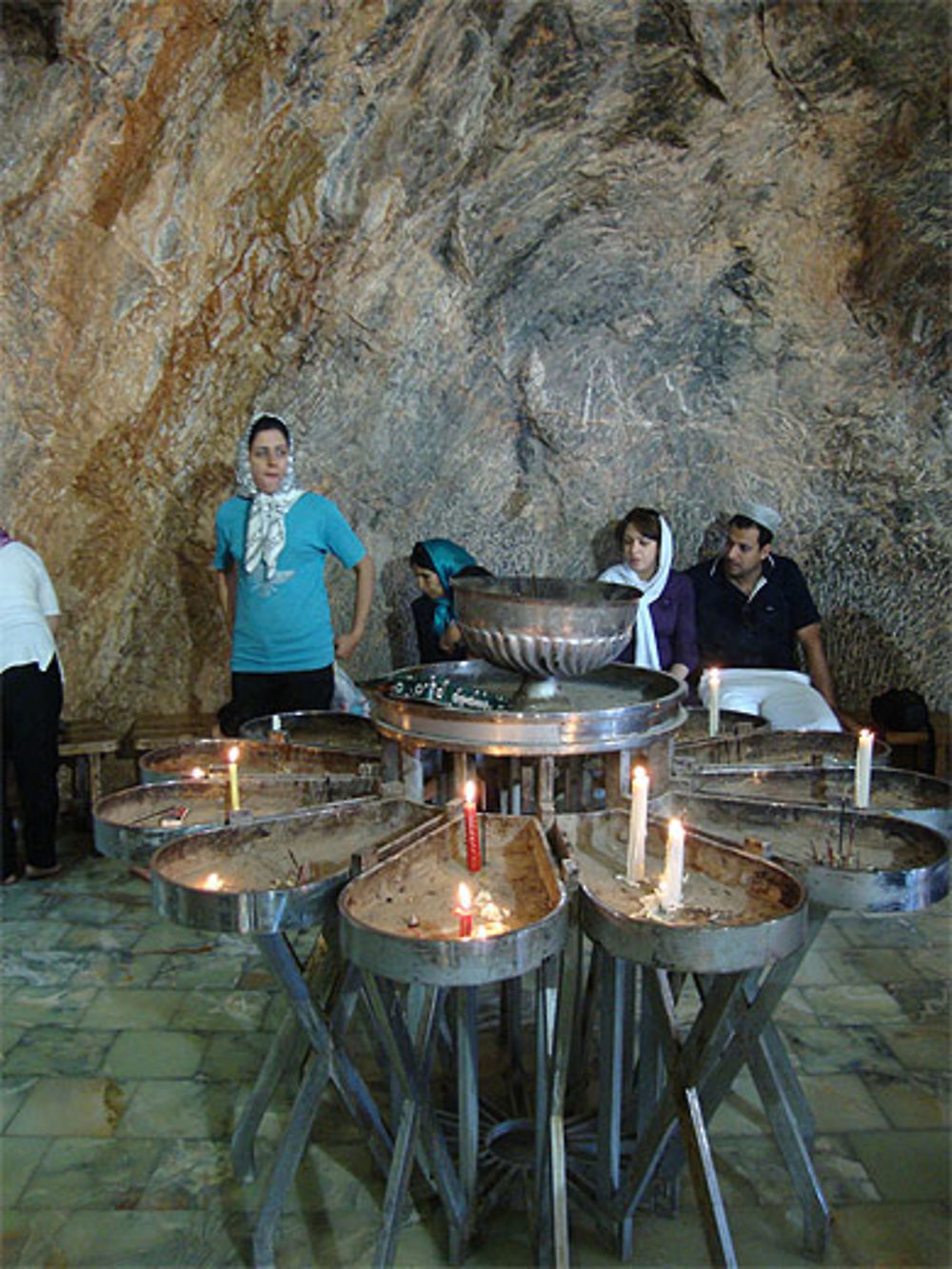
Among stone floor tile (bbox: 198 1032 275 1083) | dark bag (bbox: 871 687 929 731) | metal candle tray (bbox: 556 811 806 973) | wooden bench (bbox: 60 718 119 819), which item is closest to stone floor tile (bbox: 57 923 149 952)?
stone floor tile (bbox: 198 1032 275 1083)

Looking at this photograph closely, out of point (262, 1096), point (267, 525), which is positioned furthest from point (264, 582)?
point (262, 1096)

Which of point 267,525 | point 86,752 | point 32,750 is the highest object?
point 267,525

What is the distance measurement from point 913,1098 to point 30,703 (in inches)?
140

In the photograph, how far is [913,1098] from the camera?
2.82 m

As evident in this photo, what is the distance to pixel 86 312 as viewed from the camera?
13.8 feet

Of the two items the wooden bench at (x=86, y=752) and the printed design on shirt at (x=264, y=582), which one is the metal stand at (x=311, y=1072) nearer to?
the printed design on shirt at (x=264, y=582)

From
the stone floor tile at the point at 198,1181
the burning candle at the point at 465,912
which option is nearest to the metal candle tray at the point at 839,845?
the burning candle at the point at 465,912

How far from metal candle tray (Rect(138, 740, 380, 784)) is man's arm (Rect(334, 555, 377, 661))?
4.27 ft

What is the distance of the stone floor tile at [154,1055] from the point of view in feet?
9.65

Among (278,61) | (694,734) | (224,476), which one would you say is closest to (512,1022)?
(694,734)

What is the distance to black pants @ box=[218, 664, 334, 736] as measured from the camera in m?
3.79

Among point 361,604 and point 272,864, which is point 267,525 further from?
point 272,864

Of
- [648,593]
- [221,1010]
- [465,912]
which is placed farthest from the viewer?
[648,593]

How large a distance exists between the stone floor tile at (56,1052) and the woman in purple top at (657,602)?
251 centimetres
